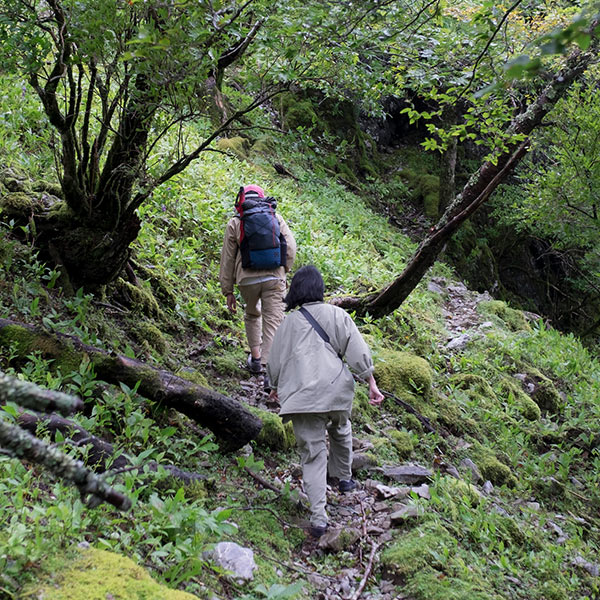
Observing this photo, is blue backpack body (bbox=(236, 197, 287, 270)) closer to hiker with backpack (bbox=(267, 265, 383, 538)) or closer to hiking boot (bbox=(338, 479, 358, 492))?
hiker with backpack (bbox=(267, 265, 383, 538))

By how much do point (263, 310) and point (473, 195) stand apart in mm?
3983

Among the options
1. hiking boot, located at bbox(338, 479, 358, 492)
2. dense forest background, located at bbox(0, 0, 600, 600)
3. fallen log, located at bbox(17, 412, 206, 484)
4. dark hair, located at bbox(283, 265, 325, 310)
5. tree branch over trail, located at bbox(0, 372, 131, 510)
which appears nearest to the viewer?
tree branch over trail, located at bbox(0, 372, 131, 510)

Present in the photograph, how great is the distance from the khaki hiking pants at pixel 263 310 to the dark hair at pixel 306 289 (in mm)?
1466

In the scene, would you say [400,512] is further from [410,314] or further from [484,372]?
[410,314]

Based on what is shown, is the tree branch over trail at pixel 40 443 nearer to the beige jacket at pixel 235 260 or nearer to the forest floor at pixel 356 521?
the forest floor at pixel 356 521

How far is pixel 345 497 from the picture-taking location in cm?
489

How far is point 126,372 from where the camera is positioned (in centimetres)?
419

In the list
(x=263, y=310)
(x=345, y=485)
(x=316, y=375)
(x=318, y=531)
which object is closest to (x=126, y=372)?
(x=316, y=375)

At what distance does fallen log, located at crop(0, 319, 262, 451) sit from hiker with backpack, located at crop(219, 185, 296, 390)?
74.5 inches

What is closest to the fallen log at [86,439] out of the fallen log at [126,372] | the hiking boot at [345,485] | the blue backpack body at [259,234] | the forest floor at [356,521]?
the fallen log at [126,372]

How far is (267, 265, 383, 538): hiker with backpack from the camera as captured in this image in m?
4.29

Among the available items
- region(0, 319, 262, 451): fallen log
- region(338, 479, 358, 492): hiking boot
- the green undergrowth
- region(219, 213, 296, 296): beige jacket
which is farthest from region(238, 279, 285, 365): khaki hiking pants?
region(0, 319, 262, 451): fallen log

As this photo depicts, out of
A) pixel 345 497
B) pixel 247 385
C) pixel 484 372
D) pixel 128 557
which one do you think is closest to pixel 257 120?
pixel 484 372

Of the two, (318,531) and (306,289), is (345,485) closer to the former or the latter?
(318,531)
